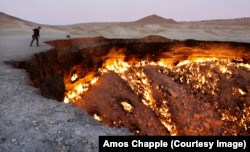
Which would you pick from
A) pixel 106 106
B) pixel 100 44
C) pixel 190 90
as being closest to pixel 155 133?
pixel 106 106

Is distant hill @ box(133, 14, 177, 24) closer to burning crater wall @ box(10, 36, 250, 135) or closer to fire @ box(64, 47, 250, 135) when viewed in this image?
fire @ box(64, 47, 250, 135)

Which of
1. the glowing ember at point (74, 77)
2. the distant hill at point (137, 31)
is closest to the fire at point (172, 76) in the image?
the glowing ember at point (74, 77)

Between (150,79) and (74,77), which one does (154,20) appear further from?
(74,77)

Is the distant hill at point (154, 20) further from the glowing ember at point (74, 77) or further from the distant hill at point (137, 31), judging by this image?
the glowing ember at point (74, 77)

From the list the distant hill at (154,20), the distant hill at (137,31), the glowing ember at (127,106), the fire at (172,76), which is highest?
the distant hill at (154,20)

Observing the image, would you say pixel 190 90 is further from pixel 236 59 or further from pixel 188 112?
pixel 236 59

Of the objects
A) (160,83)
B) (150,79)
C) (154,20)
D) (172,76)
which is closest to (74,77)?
(150,79)

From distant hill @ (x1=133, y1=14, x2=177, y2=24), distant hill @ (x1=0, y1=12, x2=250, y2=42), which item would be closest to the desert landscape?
distant hill @ (x1=0, y1=12, x2=250, y2=42)

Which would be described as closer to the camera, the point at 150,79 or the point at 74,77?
the point at 74,77
